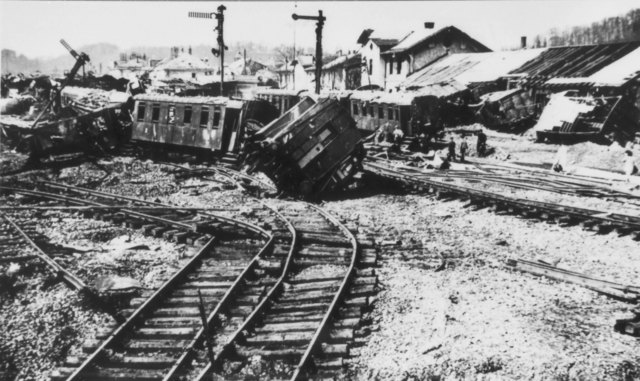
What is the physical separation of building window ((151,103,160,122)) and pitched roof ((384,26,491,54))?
26708 mm

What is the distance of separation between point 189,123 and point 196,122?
48 cm

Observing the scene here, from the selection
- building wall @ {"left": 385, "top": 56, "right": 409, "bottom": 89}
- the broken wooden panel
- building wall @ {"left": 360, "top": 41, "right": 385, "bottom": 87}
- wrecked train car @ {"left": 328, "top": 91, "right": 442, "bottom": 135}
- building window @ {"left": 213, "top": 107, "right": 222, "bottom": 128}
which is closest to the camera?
building window @ {"left": 213, "top": 107, "right": 222, "bottom": 128}

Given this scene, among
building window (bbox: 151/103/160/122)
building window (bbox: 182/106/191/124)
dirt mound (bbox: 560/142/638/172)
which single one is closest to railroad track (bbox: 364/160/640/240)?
dirt mound (bbox: 560/142/638/172)

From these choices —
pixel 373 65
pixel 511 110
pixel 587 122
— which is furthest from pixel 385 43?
pixel 587 122

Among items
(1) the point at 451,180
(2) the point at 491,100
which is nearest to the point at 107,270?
(1) the point at 451,180

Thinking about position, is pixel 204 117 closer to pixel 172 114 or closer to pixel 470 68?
pixel 172 114

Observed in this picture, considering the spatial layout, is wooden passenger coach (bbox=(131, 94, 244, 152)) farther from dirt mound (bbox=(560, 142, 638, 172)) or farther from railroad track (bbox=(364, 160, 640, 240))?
dirt mound (bbox=(560, 142, 638, 172))

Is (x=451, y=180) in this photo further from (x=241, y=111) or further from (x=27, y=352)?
(x=27, y=352)

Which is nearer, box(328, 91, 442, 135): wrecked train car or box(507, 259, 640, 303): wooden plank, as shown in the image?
box(507, 259, 640, 303): wooden plank

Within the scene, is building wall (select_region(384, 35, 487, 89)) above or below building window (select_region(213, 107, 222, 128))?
above

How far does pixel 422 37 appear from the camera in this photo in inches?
1657

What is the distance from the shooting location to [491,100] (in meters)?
27.8

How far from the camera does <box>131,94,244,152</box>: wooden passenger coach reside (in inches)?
739

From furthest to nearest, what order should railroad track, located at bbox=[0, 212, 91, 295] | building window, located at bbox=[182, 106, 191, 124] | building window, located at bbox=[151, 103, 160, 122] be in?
building window, located at bbox=[151, 103, 160, 122]
building window, located at bbox=[182, 106, 191, 124]
railroad track, located at bbox=[0, 212, 91, 295]
